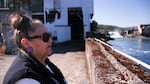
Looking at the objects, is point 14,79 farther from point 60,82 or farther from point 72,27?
point 72,27

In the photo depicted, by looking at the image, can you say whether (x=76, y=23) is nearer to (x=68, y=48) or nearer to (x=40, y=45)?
(x=68, y=48)

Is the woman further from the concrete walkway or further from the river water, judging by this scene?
the river water

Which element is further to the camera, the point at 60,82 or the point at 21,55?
the point at 60,82

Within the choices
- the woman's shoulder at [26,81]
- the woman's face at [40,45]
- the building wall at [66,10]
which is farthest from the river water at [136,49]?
the woman's shoulder at [26,81]

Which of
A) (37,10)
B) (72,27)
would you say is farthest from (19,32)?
(72,27)

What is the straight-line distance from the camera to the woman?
2.70m

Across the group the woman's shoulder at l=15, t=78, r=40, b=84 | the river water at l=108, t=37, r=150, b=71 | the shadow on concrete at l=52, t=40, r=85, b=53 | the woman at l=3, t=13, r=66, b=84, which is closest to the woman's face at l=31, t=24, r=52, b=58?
the woman at l=3, t=13, r=66, b=84

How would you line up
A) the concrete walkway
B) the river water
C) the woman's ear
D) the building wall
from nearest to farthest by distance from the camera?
the woman's ear < the concrete walkway < the building wall < the river water

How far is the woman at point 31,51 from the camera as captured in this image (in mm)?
2701

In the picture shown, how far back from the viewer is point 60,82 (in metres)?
3.07

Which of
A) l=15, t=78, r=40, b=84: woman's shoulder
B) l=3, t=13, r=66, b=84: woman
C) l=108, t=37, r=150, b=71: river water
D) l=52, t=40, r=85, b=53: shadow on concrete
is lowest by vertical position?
l=108, t=37, r=150, b=71: river water

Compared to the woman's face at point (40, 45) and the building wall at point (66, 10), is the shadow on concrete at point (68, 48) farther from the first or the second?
the woman's face at point (40, 45)

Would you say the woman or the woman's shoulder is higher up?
the woman

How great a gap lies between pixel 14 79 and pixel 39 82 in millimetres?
164
